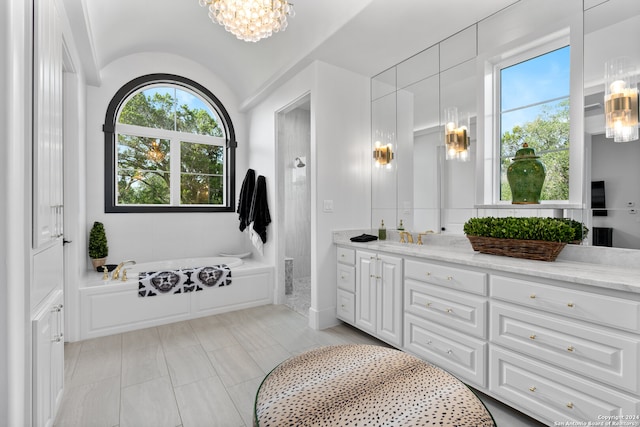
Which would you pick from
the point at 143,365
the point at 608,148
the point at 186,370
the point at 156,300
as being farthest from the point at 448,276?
the point at 156,300

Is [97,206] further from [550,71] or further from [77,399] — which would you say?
[550,71]

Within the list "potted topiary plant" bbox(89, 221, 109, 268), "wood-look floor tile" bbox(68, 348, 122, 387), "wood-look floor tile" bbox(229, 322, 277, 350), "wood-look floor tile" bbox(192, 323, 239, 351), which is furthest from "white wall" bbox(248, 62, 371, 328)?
"potted topiary plant" bbox(89, 221, 109, 268)

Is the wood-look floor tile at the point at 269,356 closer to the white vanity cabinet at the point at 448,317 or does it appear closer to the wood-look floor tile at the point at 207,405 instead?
the wood-look floor tile at the point at 207,405

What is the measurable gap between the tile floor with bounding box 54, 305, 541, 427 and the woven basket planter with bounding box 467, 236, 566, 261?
2.97 feet

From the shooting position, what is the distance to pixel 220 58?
388 centimetres

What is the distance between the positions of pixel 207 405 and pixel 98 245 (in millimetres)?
2564

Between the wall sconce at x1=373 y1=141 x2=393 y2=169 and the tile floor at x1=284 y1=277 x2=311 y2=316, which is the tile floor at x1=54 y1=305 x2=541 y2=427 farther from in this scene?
the wall sconce at x1=373 y1=141 x2=393 y2=169

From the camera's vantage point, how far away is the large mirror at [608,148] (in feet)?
5.43

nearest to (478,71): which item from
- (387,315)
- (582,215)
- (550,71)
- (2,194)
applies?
(550,71)

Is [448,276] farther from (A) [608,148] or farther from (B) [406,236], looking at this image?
(A) [608,148]

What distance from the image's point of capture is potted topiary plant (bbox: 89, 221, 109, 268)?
3.41 metres

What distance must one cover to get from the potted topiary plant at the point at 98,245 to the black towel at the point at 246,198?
1.56m

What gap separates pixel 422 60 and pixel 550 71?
1.06 meters

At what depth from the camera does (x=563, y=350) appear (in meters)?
1.46
